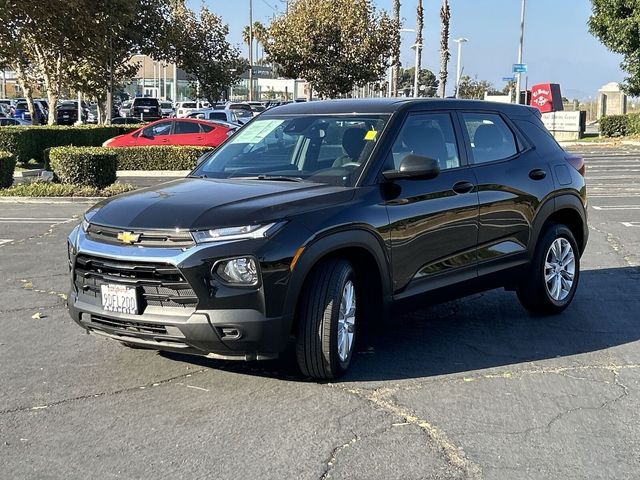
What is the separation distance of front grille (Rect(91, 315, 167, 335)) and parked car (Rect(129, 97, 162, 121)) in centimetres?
4365

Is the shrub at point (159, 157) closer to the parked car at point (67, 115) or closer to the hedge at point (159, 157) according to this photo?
the hedge at point (159, 157)

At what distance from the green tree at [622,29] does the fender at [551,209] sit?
28647 millimetres

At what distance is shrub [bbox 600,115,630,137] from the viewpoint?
3966 cm

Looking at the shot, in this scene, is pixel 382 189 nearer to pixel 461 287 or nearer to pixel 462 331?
pixel 461 287

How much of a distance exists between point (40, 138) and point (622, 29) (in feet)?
77.9

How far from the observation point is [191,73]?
48.6 m

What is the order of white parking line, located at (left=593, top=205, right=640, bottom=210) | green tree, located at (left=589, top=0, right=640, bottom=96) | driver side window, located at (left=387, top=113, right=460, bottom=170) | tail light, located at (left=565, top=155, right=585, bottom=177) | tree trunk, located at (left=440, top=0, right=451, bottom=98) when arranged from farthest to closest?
tree trunk, located at (left=440, top=0, right=451, bottom=98)
green tree, located at (left=589, top=0, right=640, bottom=96)
white parking line, located at (left=593, top=205, right=640, bottom=210)
tail light, located at (left=565, top=155, right=585, bottom=177)
driver side window, located at (left=387, top=113, right=460, bottom=170)

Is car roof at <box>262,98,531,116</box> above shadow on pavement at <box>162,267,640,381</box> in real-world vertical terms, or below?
above

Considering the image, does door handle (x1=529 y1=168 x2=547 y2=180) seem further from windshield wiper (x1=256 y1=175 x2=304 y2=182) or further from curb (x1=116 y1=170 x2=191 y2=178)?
curb (x1=116 y1=170 x2=191 y2=178)

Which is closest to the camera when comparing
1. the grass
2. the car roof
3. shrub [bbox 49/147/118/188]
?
the car roof

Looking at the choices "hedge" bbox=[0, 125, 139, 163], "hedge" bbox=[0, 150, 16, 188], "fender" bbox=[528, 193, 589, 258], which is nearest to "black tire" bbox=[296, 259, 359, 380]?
"fender" bbox=[528, 193, 589, 258]

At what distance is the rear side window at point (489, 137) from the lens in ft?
20.7

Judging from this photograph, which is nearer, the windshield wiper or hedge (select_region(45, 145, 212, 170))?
the windshield wiper

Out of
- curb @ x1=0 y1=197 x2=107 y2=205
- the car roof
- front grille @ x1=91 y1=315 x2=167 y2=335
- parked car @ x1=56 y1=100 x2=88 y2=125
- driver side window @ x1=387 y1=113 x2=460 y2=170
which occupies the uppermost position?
parked car @ x1=56 y1=100 x2=88 y2=125
